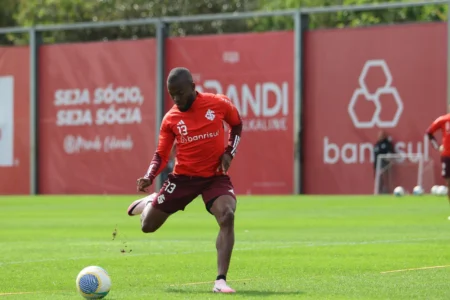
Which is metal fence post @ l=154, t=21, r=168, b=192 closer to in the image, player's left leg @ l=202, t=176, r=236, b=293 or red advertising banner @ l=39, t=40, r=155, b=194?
red advertising banner @ l=39, t=40, r=155, b=194

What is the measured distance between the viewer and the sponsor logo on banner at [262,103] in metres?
45.0

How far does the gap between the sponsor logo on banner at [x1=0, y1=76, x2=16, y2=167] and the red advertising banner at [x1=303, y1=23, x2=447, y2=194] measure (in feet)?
44.2

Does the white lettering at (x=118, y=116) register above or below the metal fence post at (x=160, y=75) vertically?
below

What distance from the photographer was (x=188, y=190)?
1253 centimetres

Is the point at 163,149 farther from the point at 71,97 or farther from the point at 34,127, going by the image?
the point at 34,127

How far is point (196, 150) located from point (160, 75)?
117 feet

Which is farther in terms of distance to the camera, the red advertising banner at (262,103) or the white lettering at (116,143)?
the white lettering at (116,143)

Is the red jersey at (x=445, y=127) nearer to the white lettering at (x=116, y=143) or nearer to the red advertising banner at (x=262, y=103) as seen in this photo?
the red advertising banner at (x=262, y=103)

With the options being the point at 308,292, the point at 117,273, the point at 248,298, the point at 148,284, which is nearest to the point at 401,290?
the point at 308,292

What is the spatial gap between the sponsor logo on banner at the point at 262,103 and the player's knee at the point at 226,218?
1292 inches

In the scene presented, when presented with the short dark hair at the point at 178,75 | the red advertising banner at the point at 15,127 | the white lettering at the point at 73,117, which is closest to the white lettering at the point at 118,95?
the white lettering at the point at 73,117

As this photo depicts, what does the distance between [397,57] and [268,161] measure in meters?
6.33

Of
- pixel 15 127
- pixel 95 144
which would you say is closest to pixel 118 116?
pixel 95 144

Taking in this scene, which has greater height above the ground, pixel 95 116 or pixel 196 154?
pixel 95 116
